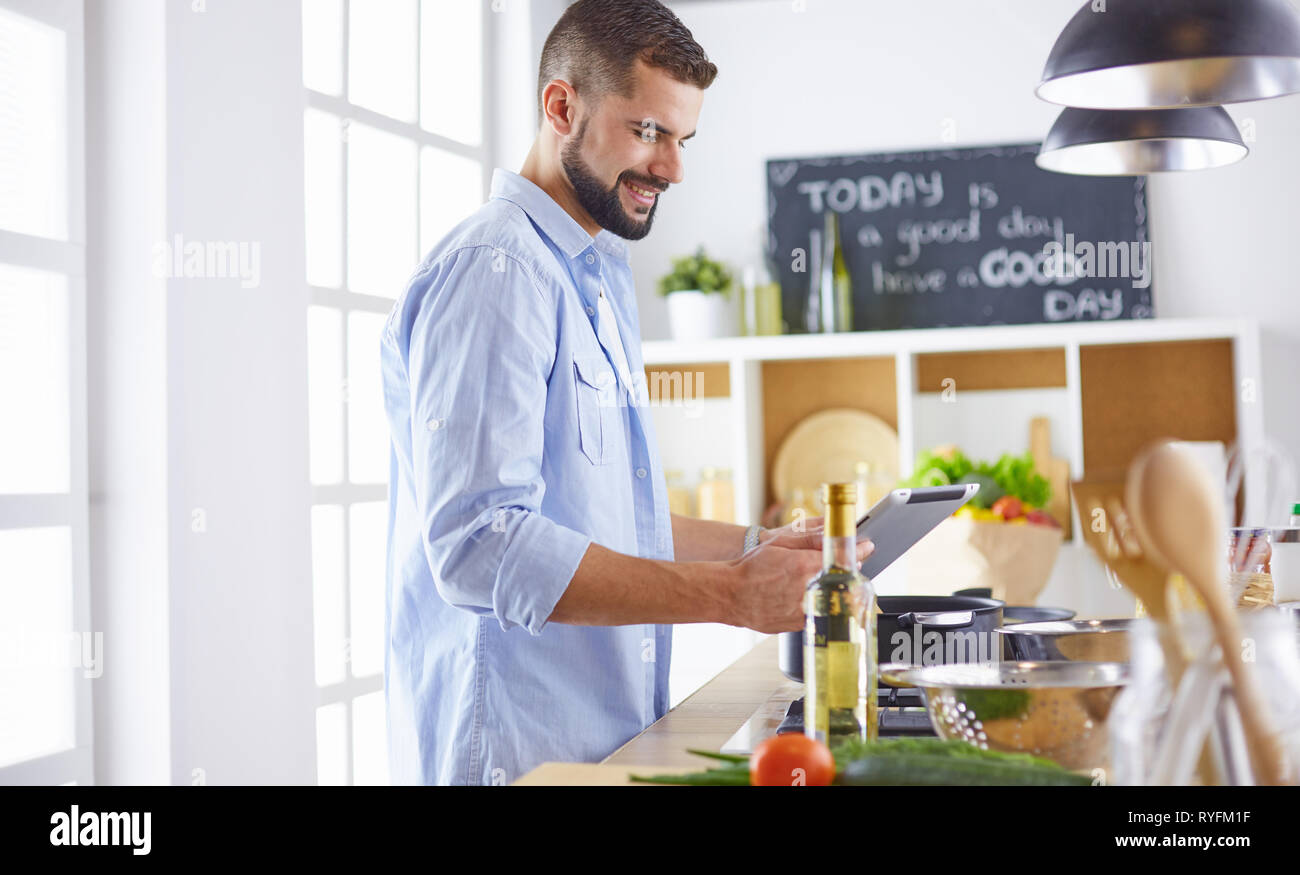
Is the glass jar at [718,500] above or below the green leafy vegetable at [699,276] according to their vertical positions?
below

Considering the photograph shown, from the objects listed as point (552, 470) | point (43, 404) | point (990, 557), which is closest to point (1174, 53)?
point (552, 470)

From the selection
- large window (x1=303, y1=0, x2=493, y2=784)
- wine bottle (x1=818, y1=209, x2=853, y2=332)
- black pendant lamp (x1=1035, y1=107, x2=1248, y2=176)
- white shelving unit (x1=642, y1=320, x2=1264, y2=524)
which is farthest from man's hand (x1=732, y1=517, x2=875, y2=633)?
wine bottle (x1=818, y1=209, x2=853, y2=332)

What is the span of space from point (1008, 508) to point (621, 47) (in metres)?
2.09

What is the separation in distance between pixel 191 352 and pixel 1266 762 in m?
1.88

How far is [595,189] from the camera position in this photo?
1496 millimetres

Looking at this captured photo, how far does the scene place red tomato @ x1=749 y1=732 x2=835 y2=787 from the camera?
2.32ft

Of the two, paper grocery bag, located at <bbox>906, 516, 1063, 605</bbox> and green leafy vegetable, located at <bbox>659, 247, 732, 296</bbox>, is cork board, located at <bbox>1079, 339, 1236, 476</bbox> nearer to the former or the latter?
paper grocery bag, located at <bbox>906, 516, 1063, 605</bbox>

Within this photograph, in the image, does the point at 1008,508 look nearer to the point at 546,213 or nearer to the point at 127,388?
the point at 546,213

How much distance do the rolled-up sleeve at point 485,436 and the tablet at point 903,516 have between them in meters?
0.29

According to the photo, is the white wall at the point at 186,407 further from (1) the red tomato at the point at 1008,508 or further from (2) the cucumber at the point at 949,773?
(1) the red tomato at the point at 1008,508

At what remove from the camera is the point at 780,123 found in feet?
12.9

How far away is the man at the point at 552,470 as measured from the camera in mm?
1157

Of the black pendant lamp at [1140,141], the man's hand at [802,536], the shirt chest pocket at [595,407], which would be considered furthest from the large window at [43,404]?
the black pendant lamp at [1140,141]
